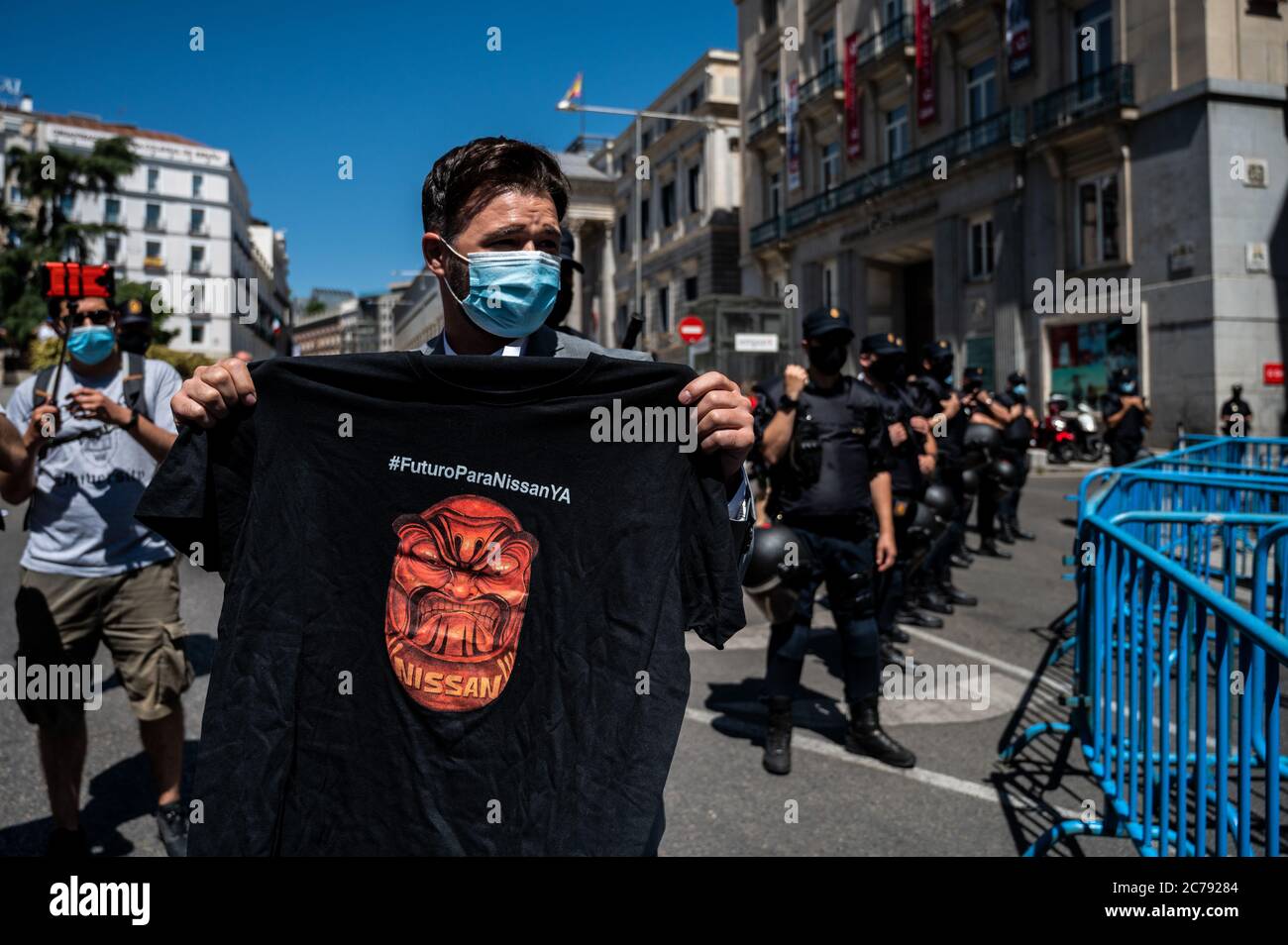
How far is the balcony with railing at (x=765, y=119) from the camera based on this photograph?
3594 cm

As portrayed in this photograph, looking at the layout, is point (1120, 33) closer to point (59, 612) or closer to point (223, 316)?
point (59, 612)

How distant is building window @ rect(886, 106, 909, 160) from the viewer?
30.0 m

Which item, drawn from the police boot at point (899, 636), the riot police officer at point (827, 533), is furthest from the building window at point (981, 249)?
the riot police officer at point (827, 533)

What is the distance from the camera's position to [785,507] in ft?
15.4

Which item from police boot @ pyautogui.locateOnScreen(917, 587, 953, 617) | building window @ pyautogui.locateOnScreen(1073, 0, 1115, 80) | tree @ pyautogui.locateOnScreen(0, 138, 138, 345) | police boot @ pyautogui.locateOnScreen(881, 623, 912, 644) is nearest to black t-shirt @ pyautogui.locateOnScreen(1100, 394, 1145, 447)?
police boot @ pyautogui.locateOnScreen(917, 587, 953, 617)

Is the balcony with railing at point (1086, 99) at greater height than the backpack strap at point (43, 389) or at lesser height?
greater

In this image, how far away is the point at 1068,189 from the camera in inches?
922

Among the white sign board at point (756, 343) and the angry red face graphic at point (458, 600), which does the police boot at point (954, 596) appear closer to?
the angry red face graphic at point (458, 600)

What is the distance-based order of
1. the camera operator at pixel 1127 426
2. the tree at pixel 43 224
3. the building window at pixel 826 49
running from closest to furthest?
1. the camera operator at pixel 1127 426
2. the building window at pixel 826 49
3. the tree at pixel 43 224

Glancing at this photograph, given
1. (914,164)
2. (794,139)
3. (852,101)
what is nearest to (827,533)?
(914,164)

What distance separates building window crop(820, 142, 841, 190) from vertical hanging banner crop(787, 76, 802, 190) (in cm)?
99

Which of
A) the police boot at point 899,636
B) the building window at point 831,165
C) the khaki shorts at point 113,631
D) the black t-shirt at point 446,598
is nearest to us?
the black t-shirt at point 446,598

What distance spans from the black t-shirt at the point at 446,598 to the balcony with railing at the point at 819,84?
33605 mm

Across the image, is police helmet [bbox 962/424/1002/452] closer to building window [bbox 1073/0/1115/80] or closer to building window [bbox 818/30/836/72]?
building window [bbox 1073/0/1115/80]
